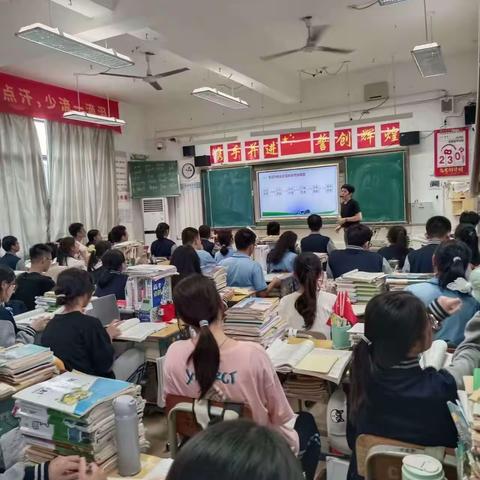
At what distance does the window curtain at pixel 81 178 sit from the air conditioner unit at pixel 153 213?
2.30 feet

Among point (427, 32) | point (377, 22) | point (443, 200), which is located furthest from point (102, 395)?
point (443, 200)

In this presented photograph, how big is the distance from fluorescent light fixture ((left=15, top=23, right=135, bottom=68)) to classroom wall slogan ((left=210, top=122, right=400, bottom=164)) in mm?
3945

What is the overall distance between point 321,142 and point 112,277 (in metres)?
5.13

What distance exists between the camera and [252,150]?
8312 mm

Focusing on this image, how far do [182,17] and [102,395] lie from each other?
12.8 ft

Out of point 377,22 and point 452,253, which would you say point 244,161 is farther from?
point 452,253

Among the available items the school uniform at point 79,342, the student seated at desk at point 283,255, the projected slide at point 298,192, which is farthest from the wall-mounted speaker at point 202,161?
the school uniform at point 79,342

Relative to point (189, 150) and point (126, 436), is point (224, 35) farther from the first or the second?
point (126, 436)

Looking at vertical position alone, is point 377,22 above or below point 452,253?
above

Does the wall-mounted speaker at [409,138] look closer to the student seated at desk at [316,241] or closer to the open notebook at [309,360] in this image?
the student seated at desk at [316,241]

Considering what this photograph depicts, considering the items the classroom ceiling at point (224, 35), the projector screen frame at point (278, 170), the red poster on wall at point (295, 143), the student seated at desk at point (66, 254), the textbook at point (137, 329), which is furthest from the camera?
the red poster on wall at point (295, 143)

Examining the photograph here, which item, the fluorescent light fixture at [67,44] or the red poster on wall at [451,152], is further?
the red poster on wall at [451,152]

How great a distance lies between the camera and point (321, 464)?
245 centimetres

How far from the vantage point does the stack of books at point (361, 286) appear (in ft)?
10.6
